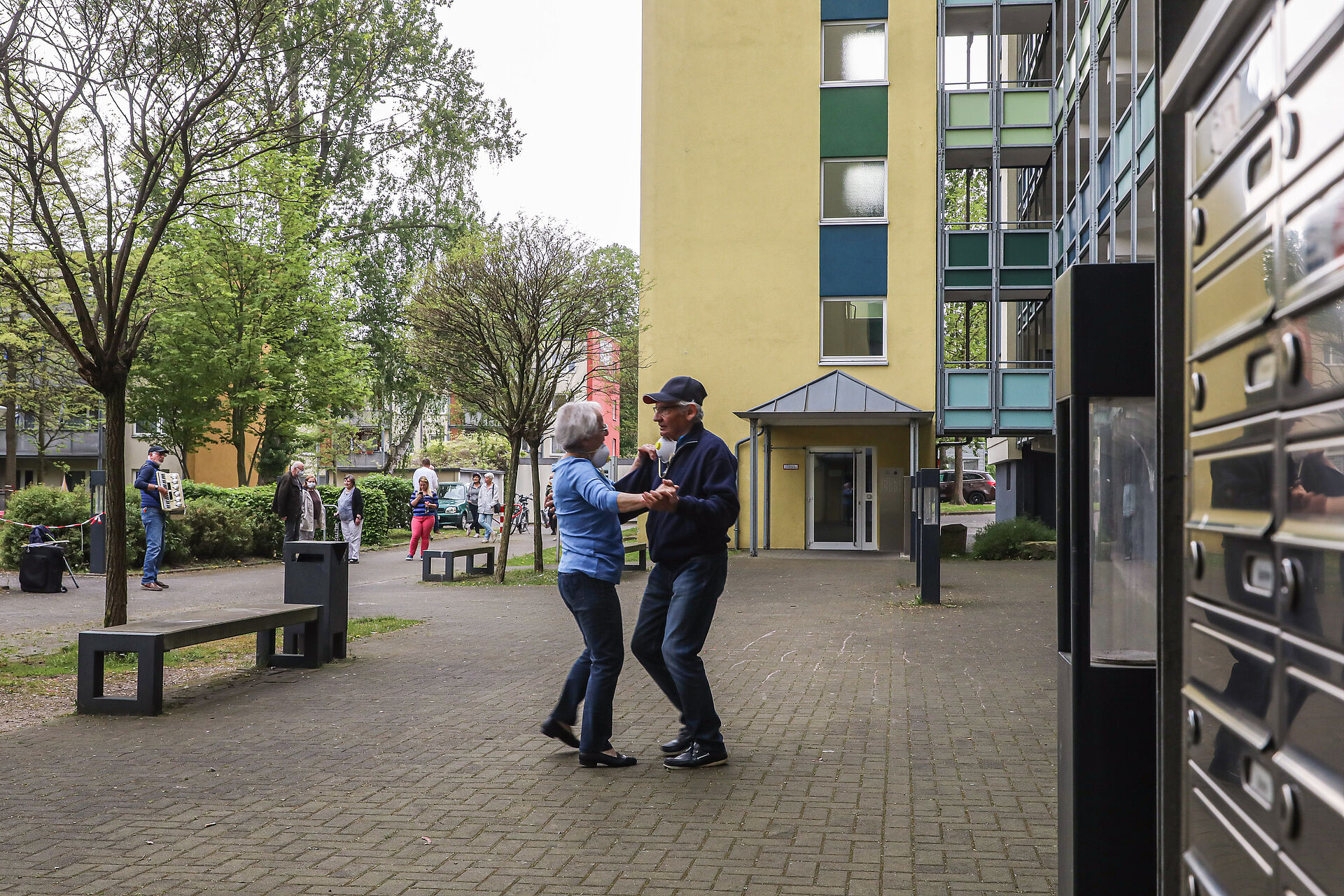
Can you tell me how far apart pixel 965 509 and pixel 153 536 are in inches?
1561

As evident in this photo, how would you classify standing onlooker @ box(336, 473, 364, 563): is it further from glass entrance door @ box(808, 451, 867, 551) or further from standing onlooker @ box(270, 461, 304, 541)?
glass entrance door @ box(808, 451, 867, 551)

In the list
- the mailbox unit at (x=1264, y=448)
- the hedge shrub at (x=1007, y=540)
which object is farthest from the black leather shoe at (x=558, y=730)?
the hedge shrub at (x=1007, y=540)

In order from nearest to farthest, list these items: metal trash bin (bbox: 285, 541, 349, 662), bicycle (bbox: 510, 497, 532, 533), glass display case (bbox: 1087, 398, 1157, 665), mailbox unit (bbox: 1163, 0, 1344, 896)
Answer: mailbox unit (bbox: 1163, 0, 1344, 896), glass display case (bbox: 1087, 398, 1157, 665), metal trash bin (bbox: 285, 541, 349, 662), bicycle (bbox: 510, 497, 532, 533)

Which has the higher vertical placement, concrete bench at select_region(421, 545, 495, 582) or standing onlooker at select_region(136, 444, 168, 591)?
standing onlooker at select_region(136, 444, 168, 591)

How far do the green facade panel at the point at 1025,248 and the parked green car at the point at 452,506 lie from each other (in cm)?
1949

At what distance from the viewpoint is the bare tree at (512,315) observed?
712 inches

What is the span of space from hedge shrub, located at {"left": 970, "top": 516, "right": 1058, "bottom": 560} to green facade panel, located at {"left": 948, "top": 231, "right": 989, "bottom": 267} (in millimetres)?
5897

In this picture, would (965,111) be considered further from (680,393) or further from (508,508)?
(680,393)

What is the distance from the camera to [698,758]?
19.8ft

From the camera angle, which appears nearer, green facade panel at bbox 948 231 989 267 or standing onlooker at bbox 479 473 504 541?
green facade panel at bbox 948 231 989 267

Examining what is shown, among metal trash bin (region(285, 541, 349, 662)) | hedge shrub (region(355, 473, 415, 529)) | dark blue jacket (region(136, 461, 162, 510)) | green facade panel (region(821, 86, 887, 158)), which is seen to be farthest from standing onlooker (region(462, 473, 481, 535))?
metal trash bin (region(285, 541, 349, 662))

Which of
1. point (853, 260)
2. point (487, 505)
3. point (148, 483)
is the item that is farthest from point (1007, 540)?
point (487, 505)

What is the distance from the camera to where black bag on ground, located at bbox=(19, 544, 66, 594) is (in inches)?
629

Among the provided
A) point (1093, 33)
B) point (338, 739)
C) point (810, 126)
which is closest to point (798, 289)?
point (810, 126)
